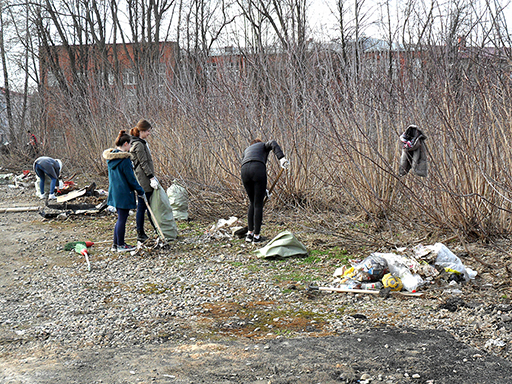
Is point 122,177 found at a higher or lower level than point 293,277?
higher

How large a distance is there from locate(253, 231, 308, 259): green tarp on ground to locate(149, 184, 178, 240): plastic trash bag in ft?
5.76

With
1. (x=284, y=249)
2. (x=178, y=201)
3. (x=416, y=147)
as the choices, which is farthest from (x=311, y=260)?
(x=178, y=201)

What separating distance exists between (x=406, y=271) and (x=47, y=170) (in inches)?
375

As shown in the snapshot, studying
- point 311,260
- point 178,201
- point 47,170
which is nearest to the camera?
point 311,260

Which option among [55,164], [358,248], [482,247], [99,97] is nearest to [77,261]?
[358,248]

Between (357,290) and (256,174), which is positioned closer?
(357,290)

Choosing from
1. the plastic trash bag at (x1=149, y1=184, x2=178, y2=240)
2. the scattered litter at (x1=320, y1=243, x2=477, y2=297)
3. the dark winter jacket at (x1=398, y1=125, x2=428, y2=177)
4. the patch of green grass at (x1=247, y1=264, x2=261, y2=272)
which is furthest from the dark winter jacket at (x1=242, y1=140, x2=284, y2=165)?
the scattered litter at (x1=320, y1=243, x2=477, y2=297)

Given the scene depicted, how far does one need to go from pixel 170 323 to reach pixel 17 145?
887 inches

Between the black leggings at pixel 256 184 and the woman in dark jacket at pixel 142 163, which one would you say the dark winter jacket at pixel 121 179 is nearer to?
the woman in dark jacket at pixel 142 163

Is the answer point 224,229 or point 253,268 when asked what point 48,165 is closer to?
point 224,229

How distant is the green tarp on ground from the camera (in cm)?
636

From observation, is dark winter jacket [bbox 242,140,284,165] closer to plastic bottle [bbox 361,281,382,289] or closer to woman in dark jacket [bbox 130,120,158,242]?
woman in dark jacket [bbox 130,120,158,242]

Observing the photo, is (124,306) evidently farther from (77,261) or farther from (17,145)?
(17,145)

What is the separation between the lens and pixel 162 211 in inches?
293
